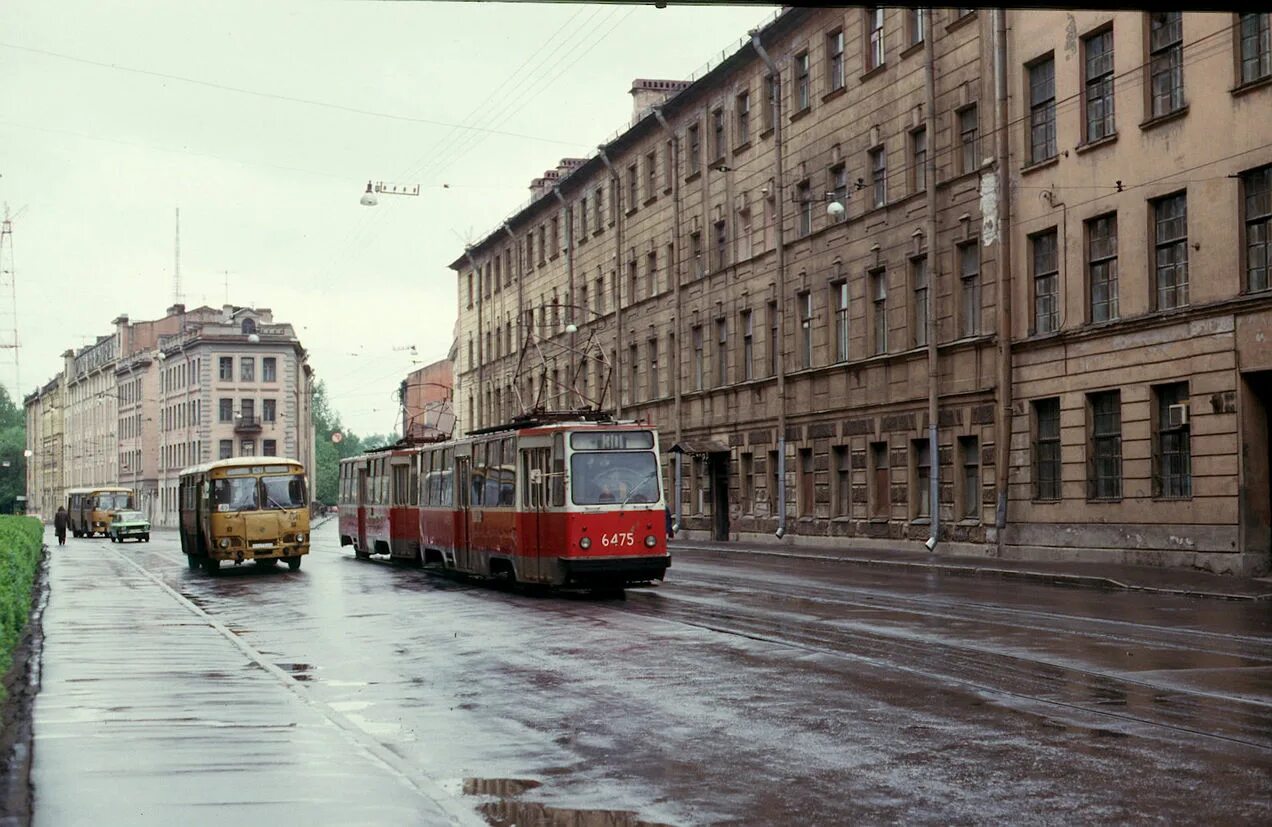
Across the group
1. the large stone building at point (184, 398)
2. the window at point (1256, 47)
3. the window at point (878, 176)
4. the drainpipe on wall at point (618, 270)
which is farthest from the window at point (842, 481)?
the large stone building at point (184, 398)

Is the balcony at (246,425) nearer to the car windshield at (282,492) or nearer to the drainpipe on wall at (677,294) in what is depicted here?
the drainpipe on wall at (677,294)

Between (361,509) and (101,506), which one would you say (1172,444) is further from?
(101,506)

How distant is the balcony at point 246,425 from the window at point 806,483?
83.8 meters

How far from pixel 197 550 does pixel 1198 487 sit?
73.4 ft

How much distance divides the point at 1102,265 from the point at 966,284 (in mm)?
5586

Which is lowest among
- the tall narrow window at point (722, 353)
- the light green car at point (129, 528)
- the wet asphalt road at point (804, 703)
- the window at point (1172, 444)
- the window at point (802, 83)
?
the light green car at point (129, 528)

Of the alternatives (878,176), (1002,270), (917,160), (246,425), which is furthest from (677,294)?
(246,425)

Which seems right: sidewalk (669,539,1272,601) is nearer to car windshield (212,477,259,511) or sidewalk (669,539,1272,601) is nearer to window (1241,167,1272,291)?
window (1241,167,1272,291)

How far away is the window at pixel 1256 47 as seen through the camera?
2831 cm

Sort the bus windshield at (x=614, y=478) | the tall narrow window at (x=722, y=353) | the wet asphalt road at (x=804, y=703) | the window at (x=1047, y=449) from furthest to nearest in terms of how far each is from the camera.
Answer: the tall narrow window at (x=722, y=353), the window at (x=1047, y=449), the bus windshield at (x=614, y=478), the wet asphalt road at (x=804, y=703)

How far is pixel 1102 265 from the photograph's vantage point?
3344cm

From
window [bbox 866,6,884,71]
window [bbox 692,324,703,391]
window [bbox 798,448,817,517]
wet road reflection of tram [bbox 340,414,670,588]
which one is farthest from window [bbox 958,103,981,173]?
window [bbox 692,324,703,391]

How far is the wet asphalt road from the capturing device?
339 inches

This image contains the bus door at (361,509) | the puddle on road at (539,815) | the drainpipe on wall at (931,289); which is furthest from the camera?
the bus door at (361,509)
